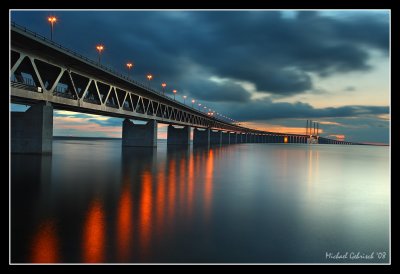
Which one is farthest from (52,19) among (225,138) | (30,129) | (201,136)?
(225,138)

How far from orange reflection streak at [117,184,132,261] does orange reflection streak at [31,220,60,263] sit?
151 cm

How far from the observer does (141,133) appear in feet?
244

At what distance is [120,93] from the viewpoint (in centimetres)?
6562

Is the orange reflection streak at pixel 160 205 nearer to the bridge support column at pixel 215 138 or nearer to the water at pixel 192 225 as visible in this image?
the water at pixel 192 225

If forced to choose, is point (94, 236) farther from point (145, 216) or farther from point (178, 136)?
point (178, 136)

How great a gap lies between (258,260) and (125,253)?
3.29m

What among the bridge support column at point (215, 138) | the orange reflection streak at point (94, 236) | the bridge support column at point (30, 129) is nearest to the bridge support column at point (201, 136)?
the bridge support column at point (215, 138)

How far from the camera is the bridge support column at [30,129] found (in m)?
35.7

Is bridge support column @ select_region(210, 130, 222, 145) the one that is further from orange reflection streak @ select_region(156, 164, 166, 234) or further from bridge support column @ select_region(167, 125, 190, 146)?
orange reflection streak @ select_region(156, 164, 166, 234)

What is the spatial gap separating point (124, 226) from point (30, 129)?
105ft

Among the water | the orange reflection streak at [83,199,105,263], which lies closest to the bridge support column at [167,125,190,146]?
the water

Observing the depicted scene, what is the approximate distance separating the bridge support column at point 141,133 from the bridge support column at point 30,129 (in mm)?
37124
